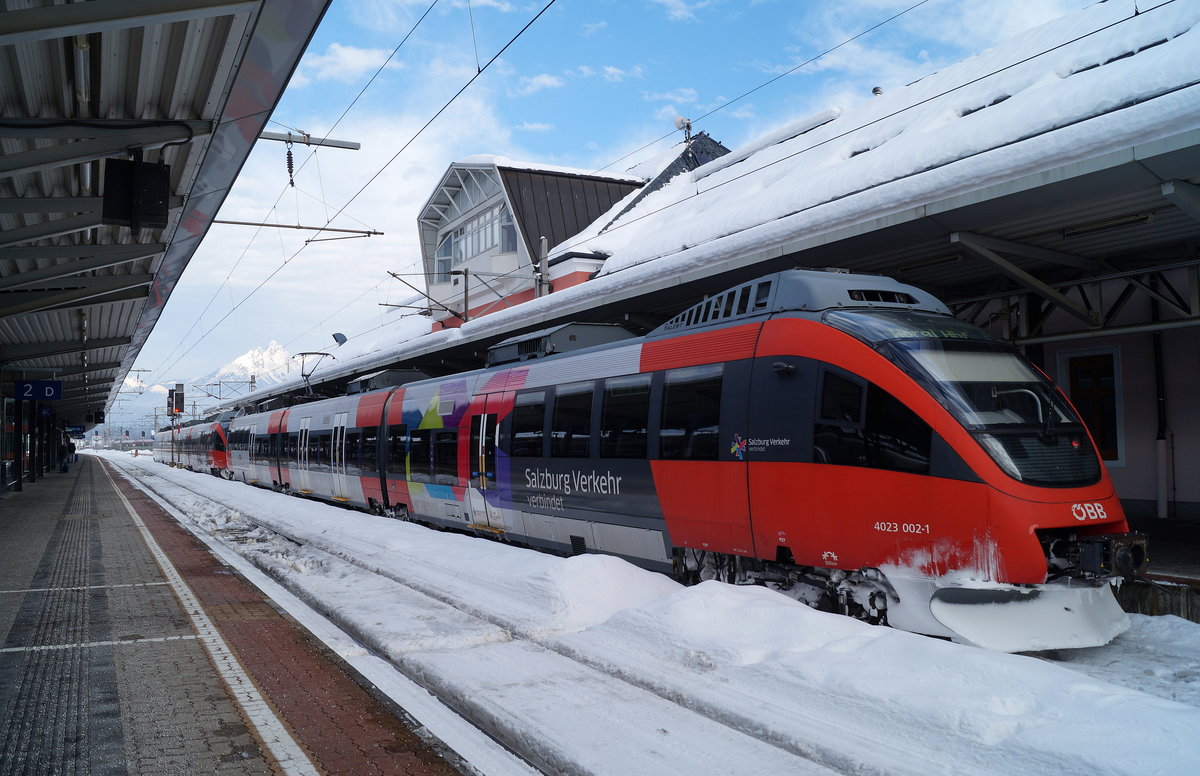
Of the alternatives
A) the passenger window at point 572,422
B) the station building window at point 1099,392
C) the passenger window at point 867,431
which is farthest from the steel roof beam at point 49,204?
the station building window at point 1099,392

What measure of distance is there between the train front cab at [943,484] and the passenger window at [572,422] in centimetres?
335

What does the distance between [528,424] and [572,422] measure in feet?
4.27

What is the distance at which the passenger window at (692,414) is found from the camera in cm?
884

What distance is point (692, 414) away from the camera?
9.16 m

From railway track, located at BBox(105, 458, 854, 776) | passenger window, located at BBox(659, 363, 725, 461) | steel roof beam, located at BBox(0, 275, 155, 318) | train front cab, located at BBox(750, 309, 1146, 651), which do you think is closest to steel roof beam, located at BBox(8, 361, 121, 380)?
steel roof beam, located at BBox(0, 275, 155, 318)

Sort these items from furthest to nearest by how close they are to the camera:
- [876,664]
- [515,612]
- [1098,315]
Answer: [1098,315] → [515,612] → [876,664]

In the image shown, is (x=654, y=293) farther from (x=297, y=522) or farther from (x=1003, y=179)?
(x=297, y=522)

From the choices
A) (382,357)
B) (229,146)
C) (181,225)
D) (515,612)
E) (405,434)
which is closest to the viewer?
(515,612)

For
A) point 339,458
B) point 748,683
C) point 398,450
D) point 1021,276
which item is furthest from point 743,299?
point 339,458

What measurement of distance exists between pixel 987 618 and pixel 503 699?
3569mm

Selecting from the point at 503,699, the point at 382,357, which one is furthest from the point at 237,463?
the point at 503,699

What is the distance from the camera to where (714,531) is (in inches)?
345

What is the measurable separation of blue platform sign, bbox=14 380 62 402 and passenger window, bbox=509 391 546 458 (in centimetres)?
2402

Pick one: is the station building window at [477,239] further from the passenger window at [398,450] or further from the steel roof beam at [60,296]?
the steel roof beam at [60,296]
